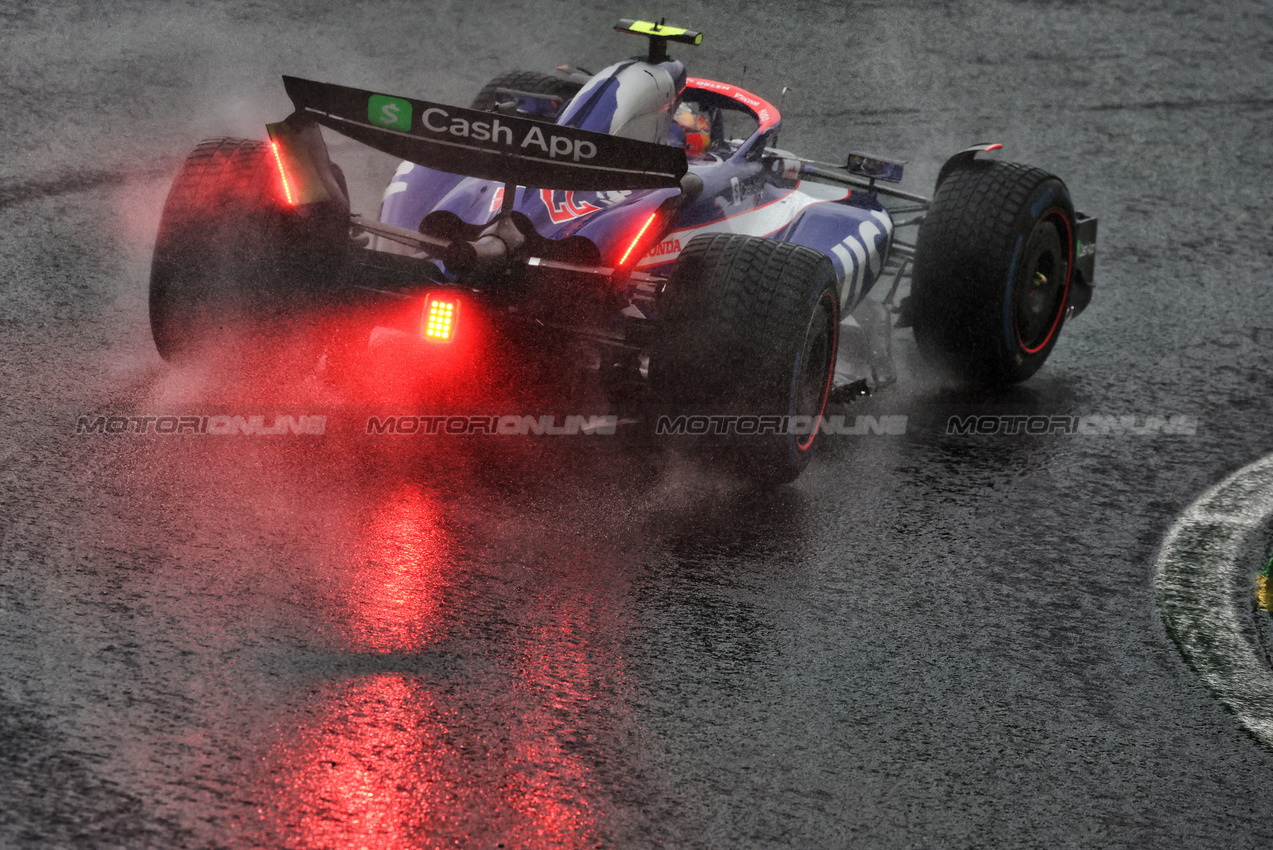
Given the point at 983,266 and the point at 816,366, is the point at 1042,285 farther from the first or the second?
the point at 816,366

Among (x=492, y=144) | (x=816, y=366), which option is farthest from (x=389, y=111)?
(x=816, y=366)

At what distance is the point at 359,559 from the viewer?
4359 mm

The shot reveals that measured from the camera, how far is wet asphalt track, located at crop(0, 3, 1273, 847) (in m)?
3.26

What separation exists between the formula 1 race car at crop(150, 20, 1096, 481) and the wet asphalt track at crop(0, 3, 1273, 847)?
41 centimetres

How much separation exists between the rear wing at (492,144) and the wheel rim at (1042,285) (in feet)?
6.71

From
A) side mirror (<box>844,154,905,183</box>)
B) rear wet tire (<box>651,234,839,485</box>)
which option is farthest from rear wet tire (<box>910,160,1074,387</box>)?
rear wet tire (<box>651,234,839,485</box>)

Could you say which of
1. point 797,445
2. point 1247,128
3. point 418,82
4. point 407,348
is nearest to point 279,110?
point 418,82

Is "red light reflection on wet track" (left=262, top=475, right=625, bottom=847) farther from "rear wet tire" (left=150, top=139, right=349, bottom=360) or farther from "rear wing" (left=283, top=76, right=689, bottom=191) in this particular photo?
"rear wing" (left=283, top=76, right=689, bottom=191)

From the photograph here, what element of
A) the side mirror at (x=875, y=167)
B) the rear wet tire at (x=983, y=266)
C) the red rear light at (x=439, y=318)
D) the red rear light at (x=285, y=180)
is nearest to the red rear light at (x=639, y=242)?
the red rear light at (x=439, y=318)

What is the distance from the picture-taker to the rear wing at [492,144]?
15.0 feet

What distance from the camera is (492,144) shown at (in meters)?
4.62

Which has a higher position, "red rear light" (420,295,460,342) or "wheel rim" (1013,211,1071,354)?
"wheel rim" (1013,211,1071,354)

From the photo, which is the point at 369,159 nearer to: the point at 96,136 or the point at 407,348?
the point at 96,136

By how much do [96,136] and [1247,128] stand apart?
26.9ft
